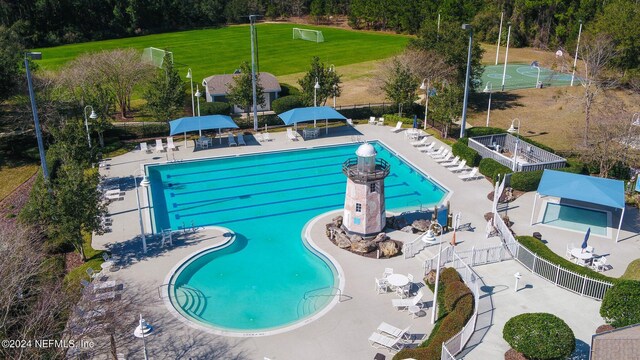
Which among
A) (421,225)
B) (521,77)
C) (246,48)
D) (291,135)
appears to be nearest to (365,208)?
(421,225)

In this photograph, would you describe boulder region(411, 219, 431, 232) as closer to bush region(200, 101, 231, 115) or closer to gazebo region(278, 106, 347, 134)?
gazebo region(278, 106, 347, 134)

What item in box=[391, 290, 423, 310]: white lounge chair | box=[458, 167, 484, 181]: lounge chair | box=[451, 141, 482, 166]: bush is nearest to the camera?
box=[391, 290, 423, 310]: white lounge chair

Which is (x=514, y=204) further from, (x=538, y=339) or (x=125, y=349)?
(x=125, y=349)

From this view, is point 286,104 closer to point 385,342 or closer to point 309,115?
point 309,115

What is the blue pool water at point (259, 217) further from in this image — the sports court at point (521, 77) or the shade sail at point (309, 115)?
the sports court at point (521, 77)

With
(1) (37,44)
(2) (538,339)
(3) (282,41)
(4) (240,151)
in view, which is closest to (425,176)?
(4) (240,151)

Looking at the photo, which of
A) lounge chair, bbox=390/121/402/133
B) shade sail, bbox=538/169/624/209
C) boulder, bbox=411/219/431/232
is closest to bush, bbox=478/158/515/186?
shade sail, bbox=538/169/624/209
